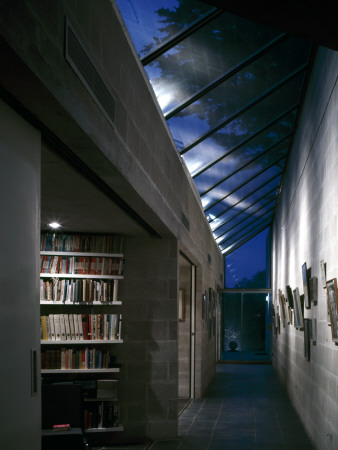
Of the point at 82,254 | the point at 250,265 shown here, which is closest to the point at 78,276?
the point at 82,254

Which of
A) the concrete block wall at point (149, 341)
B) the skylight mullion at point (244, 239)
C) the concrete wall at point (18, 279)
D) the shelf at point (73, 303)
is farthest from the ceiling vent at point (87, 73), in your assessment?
the skylight mullion at point (244, 239)

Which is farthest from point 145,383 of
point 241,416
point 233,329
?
point 233,329

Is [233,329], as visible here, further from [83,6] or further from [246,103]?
[83,6]

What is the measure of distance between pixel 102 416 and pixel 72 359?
0.70 meters

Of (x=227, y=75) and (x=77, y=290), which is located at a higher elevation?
(x=227, y=75)

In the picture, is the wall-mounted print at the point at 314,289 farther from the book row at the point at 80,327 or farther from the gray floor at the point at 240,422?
the book row at the point at 80,327

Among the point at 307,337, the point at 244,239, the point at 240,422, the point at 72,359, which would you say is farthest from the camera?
the point at 244,239

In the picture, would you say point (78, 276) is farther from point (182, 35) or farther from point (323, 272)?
point (182, 35)

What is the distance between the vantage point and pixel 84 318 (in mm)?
6445

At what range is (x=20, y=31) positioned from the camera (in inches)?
89.7

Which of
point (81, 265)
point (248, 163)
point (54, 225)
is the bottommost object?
point (81, 265)

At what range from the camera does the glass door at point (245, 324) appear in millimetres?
19531

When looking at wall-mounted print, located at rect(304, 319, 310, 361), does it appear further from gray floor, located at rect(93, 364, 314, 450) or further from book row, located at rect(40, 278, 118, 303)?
book row, located at rect(40, 278, 118, 303)

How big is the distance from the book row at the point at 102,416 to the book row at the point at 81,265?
144cm
